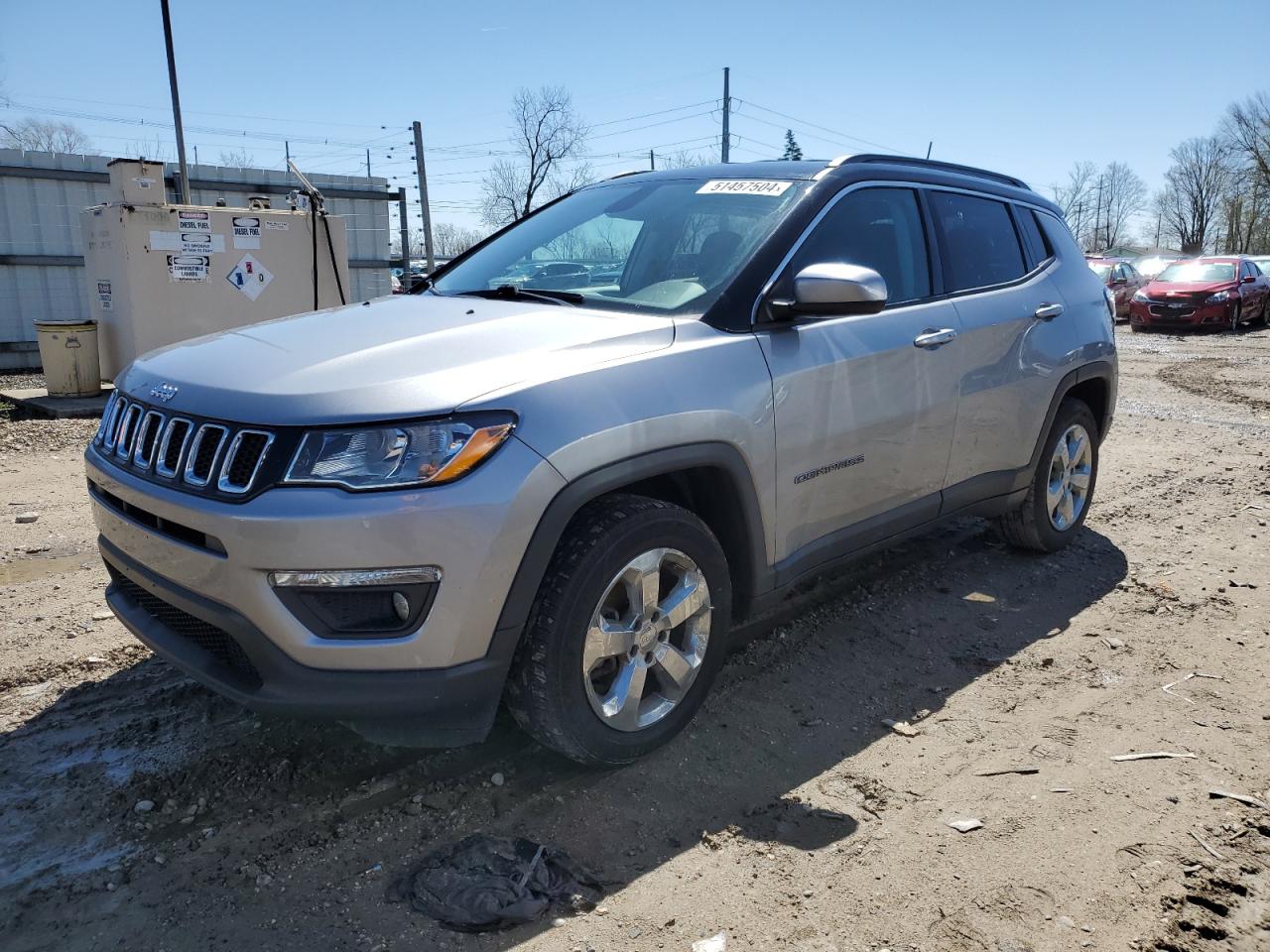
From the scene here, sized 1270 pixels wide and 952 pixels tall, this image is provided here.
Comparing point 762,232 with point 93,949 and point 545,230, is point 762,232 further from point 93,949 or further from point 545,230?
point 93,949

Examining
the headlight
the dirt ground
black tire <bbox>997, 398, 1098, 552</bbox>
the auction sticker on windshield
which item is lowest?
the dirt ground

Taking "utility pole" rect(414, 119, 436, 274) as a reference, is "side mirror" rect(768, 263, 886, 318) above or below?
below

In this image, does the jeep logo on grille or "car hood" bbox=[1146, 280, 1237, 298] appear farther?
"car hood" bbox=[1146, 280, 1237, 298]

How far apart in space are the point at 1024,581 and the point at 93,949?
161 inches

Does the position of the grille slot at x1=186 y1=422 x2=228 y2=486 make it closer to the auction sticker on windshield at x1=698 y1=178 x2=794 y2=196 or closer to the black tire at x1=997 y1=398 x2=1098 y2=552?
the auction sticker on windshield at x1=698 y1=178 x2=794 y2=196

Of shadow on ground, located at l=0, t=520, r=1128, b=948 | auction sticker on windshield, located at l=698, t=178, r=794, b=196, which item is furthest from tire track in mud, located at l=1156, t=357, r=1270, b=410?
auction sticker on windshield, located at l=698, t=178, r=794, b=196

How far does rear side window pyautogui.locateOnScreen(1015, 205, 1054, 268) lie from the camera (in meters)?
4.74

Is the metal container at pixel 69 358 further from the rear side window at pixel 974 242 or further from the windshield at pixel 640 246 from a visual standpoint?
the rear side window at pixel 974 242

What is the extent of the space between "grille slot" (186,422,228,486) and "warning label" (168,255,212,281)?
819 centimetres

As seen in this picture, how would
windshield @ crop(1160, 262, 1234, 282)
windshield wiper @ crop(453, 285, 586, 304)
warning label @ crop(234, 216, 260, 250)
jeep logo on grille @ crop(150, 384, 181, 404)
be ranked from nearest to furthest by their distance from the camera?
jeep logo on grille @ crop(150, 384, 181, 404), windshield wiper @ crop(453, 285, 586, 304), warning label @ crop(234, 216, 260, 250), windshield @ crop(1160, 262, 1234, 282)

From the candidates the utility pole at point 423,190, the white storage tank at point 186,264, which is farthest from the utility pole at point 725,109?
the white storage tank at point 186,264

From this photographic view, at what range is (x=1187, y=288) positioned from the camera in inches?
795

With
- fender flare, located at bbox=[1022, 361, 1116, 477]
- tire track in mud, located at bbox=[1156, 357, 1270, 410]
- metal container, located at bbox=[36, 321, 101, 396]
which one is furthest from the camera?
tire track in mud, located at bbox=[1156, 357, 1270, 410]

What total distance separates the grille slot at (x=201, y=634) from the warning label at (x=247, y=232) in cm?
795
